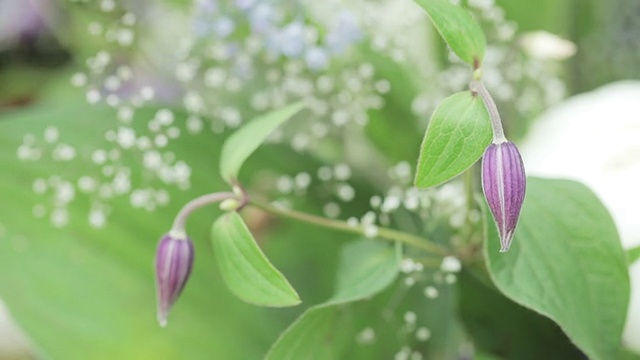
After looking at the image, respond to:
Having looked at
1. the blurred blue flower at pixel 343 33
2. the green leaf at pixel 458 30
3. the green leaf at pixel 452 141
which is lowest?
the blurred blue flower at pixel 343 33

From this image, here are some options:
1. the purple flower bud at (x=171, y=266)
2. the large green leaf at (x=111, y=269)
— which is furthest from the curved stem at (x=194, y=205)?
the large green leaf at (x=111, y=269)

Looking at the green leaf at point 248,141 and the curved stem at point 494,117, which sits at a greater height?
the curved stem at point 494,117

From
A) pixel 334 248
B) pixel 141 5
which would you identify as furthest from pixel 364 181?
pixel 141 5

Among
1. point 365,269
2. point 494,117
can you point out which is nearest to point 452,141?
point 494,117

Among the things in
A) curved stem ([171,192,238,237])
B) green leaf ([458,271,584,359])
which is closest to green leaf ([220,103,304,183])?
curved stem ([171,192,238,237])

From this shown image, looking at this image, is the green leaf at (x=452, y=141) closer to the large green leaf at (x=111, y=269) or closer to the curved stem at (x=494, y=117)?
the curved stem at (x=494, y=117)
